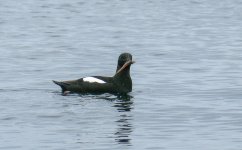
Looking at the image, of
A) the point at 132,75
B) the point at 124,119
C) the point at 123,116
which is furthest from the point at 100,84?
the point at 132,75

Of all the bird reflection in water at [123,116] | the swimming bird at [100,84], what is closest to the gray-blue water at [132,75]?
the bird reflection in water at [123,116]

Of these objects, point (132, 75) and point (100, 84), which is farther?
point (132, 75)

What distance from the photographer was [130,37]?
4922cm

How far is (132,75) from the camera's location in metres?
34.5

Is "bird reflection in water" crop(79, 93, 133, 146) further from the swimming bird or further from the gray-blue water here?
the swimming bird

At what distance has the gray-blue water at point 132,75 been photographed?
72.8ft

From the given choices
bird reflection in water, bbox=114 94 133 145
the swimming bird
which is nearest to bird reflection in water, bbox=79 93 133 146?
bird reflection in water, bbox=114 94 133 145

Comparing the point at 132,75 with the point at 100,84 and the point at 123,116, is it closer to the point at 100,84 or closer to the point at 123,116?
the point at 100,84

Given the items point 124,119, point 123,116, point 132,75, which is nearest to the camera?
point 124,119

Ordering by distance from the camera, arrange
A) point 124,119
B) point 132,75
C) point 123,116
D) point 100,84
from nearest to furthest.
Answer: point 124,119
point 123,116
point 100,84
point 132,75

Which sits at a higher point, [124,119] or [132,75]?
[124,119]

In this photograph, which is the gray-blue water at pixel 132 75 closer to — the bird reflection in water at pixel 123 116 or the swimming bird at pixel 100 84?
the bird reflection in water at pixel 123 116

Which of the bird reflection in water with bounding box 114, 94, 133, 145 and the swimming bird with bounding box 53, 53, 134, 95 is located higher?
the swimming bird with bounding box 53, 53, 134, 95

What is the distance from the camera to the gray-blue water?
72.8 feet
